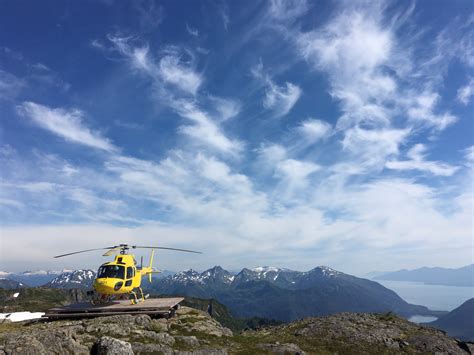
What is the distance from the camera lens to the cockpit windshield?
31656mm

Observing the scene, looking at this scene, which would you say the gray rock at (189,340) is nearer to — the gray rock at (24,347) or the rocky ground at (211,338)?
the rocky ground at (211,338)

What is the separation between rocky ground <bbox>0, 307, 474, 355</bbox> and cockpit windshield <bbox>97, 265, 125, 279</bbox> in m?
5.33

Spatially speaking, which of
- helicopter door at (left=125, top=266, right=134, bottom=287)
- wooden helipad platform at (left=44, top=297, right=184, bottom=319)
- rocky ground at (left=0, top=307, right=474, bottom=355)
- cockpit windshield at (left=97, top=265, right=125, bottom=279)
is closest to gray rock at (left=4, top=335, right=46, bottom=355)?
rocky ground at (left=0, top=307, right=474, bottom=355)

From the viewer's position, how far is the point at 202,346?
2095 centimetres

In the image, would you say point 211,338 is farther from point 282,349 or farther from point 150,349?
point 150,349

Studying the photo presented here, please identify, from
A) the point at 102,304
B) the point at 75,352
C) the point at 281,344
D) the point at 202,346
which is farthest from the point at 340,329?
the point at 102,304

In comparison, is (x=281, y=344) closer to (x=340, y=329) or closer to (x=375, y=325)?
(x=340, y=329)

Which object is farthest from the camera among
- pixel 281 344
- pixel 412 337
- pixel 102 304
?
pixel 102 304

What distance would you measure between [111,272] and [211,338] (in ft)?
44.1

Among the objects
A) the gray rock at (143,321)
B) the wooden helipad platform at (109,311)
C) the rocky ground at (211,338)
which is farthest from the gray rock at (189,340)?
the wooden helipad platform at (109,311)

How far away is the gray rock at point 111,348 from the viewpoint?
16.9 m

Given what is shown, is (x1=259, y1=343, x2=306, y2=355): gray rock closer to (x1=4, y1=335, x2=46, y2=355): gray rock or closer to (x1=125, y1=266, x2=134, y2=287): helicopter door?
(x1=4, y1=335, x2=46, y2=355): gray rock

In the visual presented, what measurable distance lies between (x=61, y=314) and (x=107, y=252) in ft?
22.4

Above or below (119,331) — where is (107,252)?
above
